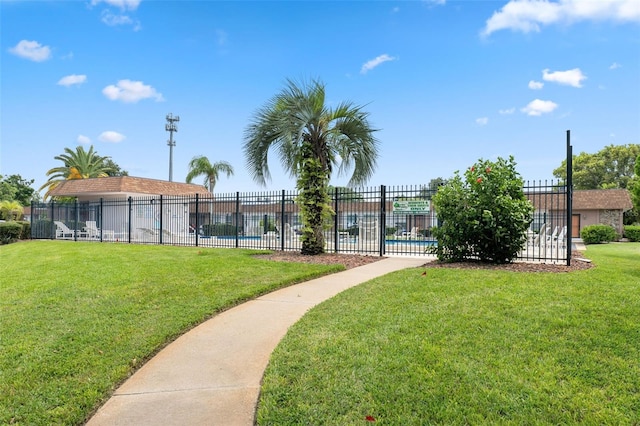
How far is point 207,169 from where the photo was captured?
39219 millimetres

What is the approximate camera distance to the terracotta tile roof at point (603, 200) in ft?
99.6

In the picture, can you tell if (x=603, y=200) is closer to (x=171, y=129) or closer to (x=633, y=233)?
(x=633, y=233)

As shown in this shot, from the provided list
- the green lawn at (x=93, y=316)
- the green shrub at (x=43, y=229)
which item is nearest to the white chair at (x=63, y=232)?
the green shrub at (x=43, y=229)

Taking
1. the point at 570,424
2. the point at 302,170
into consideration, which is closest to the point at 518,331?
the point at 570,424

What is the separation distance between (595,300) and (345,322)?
354 cm

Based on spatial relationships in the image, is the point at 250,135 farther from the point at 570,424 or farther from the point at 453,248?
the point at 570,424

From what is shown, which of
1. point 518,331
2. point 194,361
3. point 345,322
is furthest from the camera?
point 345,322

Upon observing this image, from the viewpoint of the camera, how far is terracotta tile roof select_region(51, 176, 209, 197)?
24.9m

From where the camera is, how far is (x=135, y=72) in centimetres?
1606

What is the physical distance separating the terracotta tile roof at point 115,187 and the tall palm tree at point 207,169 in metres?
10.1

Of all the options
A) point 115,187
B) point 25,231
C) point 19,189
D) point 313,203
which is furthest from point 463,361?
point 19,189

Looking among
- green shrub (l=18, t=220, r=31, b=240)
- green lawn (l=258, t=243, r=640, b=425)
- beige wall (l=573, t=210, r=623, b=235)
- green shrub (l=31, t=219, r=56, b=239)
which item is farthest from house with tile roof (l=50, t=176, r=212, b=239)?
beige wall (l=573, t=210, r=623, b=235)

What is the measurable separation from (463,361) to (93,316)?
15.8 ft

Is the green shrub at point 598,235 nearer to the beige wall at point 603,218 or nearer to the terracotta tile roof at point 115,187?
the beige wall at point 603,218
